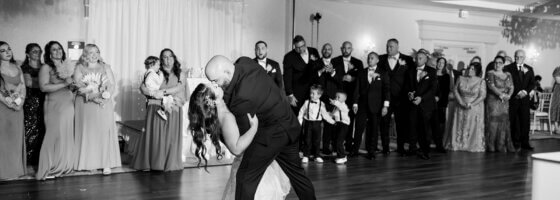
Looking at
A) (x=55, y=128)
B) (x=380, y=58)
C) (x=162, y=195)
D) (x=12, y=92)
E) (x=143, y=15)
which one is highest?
(x=143, y=15)

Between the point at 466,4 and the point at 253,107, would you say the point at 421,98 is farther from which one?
the point at 253,107

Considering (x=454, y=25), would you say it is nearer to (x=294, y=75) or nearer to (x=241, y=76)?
(x=294, y=75)

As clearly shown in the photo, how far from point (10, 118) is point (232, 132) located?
3.65 m

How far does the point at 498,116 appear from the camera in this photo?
27.1 ft

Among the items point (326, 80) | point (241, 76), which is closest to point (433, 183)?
point (326, 80)

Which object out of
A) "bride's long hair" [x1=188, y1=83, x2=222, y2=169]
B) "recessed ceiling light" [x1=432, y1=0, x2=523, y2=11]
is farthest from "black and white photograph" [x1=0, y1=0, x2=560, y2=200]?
"recessed ceiling light" [x1=432, y1=0, x2=523, y2=11]

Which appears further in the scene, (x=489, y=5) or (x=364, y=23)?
(x=489, y=5)

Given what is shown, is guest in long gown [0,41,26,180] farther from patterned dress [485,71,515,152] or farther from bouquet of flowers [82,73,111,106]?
patterned dress [485,71,515,152]

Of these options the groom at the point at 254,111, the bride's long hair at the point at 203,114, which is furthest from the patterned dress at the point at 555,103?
the bride's long hair at the point at 203,114

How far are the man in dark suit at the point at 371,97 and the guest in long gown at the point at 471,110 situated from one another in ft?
5.85

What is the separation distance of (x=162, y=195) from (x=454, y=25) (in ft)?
29.2

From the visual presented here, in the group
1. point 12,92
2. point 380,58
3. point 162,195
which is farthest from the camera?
point 380,58

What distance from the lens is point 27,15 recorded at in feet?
22.9

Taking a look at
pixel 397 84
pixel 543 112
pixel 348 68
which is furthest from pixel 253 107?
pixel 543 112
